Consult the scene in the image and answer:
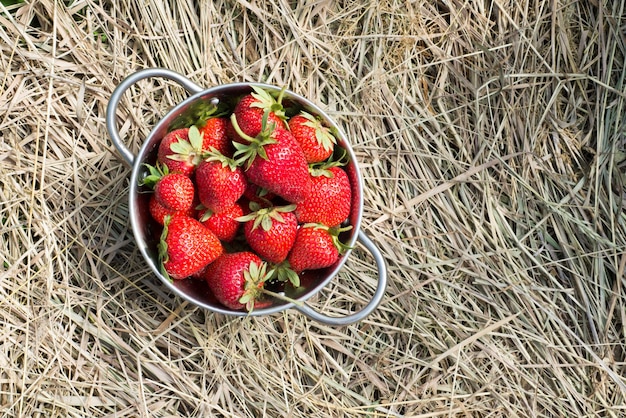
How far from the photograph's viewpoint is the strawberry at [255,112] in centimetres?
102

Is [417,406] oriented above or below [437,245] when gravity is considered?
below

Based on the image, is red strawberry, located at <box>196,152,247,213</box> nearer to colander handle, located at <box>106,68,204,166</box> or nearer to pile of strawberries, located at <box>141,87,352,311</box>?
pile of strawberries, located at <box>141,87,352,311</box>

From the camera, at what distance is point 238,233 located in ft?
3.65

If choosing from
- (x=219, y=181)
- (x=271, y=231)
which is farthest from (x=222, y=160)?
(x=271, y=231)

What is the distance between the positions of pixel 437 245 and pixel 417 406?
345 mm

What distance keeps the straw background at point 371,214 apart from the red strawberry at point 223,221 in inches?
10.1

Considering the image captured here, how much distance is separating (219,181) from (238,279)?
0.17 metres

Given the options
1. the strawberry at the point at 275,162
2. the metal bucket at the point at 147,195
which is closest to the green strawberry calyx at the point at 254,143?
the strawberry at the point at 275,162

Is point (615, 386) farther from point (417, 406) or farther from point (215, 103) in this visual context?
point (215, 103)

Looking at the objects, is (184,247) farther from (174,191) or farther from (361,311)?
(361,311)

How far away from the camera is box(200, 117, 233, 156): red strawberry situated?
3.47 ft

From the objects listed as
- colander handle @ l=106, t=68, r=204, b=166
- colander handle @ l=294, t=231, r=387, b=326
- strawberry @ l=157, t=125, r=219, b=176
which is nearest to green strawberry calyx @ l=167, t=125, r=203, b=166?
strawberry @ l=157, t=125, r=219, b=176

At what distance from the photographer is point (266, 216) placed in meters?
1.03

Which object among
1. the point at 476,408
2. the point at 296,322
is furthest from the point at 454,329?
the point at 296,322
